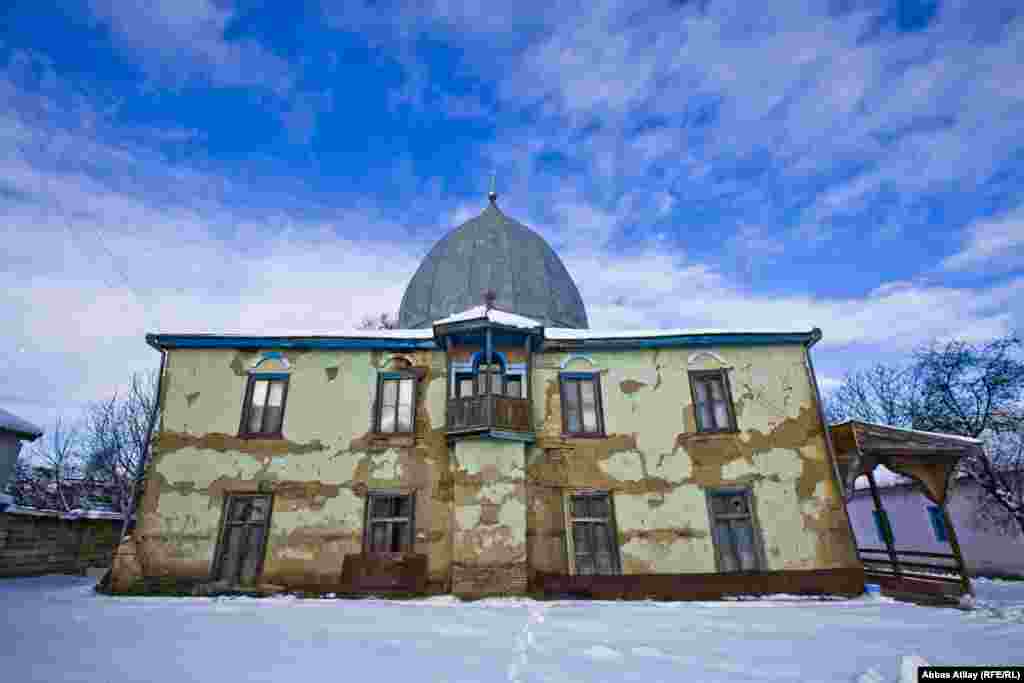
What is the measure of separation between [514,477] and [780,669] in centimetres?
650

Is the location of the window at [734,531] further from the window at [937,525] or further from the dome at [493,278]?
the window at [937,525]

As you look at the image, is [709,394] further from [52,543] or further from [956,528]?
[52,543]

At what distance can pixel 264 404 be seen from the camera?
1200cm

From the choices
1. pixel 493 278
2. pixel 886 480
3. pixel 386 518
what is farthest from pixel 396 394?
pixel 886 480

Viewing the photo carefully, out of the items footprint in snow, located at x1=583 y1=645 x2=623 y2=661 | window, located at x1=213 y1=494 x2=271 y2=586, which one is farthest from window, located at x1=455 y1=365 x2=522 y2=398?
footprint in snow, located at x1=583 y1=645 x2=623 y2=661

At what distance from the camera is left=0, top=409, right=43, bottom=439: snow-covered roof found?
1198 centimetres

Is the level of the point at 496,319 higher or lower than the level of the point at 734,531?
higher

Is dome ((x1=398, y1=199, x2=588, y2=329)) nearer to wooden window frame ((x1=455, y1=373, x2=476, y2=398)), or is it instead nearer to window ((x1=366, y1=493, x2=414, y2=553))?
wooden window frame ((x1=455, y1=373, x2=476, y2=398))

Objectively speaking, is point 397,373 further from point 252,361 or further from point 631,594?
point 631,594

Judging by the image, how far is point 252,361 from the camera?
40.3 feet

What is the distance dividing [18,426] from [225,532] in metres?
6.47

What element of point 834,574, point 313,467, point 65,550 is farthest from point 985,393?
point 65,550

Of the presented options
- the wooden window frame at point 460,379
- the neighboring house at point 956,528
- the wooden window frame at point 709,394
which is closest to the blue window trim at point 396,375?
the wooden window frame at point 460,379

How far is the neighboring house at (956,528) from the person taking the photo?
1653 cm
